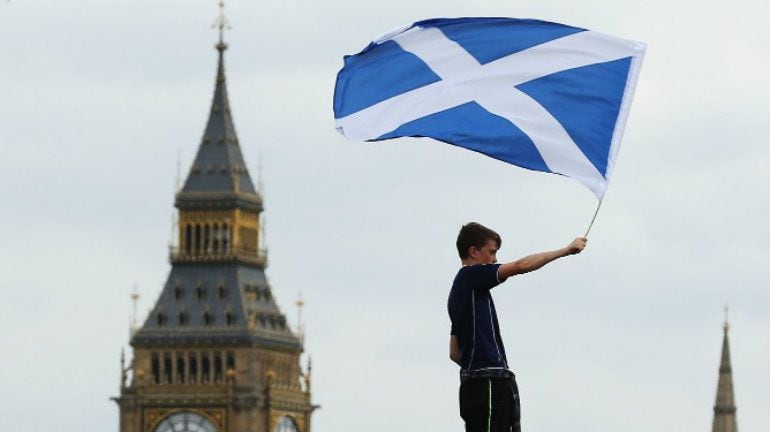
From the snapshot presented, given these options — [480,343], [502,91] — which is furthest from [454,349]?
[502,91]

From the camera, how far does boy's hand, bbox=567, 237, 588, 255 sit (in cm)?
3466

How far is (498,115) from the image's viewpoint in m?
38.6

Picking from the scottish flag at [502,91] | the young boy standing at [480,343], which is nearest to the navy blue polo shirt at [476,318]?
the young boy standing at [480,343]

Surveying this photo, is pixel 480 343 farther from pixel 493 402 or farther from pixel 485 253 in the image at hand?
pixel 485 253

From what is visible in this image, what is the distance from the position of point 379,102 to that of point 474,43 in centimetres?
107

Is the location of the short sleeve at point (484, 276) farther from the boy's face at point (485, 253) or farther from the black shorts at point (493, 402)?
the black shorts at point (493, 402)

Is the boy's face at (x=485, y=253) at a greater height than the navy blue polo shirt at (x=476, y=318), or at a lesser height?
greater

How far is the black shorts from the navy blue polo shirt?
14cm

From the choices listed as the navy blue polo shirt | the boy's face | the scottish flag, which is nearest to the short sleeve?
the navy blue polo shirt

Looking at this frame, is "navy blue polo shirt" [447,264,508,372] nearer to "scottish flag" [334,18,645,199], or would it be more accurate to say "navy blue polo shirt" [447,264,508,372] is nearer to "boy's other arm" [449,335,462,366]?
"boy's other arm" [449,335,462,366]

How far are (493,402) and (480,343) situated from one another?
509 millimetres

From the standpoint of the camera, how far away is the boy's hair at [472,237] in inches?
1398

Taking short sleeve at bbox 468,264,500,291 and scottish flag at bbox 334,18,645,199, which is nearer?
short sleeve at bbox 468,264,500,291

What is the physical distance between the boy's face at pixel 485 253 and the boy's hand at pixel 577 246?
1036 mm
